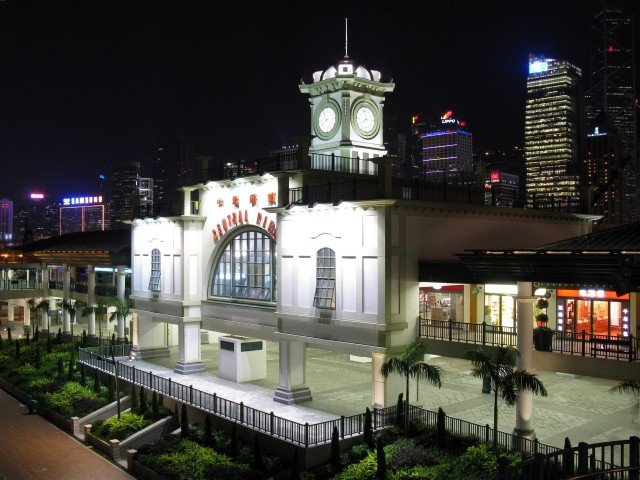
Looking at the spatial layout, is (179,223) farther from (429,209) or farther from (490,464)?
(490,464)

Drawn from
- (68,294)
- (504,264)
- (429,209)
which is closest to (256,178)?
(429,209)

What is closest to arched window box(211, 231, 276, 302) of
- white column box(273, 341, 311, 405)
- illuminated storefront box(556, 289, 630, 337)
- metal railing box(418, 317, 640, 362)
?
white column box(273, 341, 311, 405)

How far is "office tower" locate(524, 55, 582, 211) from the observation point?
179m

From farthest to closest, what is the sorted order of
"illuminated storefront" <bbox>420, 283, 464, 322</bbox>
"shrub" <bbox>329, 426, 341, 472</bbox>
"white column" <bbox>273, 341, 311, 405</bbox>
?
"illuminated storefront" <bbox>420, 283, 464, 322</bbox>
"white column" <bbox>273, 341, 311, 405</bbox>
"shrub" <bbox>329, 426, 341, 472</bbox>

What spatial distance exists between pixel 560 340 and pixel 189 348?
65.3ft

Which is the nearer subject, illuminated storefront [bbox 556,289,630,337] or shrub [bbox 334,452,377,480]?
shrub [bbox 334,452,377,480]

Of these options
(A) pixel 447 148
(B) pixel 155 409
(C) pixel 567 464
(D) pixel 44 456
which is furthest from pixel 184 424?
(A) pixel 447 148

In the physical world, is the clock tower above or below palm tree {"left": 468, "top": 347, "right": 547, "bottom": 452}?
above

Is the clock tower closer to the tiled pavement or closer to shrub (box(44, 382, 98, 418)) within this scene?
the tiled pavement

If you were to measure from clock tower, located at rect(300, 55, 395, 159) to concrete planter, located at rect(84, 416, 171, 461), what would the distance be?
1515cm

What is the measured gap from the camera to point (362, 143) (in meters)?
33.1

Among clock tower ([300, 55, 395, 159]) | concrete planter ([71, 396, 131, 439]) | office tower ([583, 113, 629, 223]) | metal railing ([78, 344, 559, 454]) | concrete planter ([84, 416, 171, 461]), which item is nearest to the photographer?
metal railing ([78, 344, 559, 454])

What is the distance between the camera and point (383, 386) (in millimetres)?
24203

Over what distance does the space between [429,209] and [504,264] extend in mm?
5559
